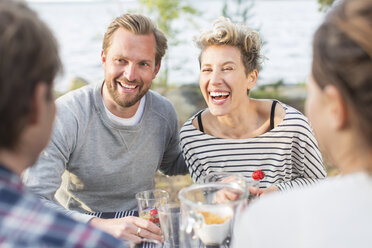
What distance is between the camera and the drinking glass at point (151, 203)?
1.54 meters

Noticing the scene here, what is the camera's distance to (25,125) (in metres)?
0.84

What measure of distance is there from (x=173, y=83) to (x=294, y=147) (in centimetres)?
510

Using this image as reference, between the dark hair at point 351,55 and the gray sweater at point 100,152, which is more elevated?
the dark hair at point 351,55

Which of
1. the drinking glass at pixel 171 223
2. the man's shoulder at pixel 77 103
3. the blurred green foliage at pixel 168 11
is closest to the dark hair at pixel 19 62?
the drinking glass at pixel 171 223

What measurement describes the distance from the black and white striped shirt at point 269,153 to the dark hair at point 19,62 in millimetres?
1534

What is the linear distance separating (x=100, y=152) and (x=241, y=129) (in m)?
0.86

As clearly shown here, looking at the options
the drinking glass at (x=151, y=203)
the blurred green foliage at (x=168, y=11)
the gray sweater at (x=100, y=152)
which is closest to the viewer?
the drinking glass at (x=151, y=203)

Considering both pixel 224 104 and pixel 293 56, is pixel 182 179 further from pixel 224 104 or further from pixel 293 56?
pixel 293 56

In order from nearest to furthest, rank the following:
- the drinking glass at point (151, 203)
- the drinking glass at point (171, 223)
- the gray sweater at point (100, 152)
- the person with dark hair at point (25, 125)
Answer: the person with dark hair at point (25, 125), the drinking glass at point (171, 223), the drinking glass at point (151, 203), the gray sweater at point (100, 152)

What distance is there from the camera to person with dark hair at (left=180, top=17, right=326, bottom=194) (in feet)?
7.13

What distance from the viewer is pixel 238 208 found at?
1.19 metres

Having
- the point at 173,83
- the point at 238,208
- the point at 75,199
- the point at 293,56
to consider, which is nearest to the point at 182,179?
the point at 75,199

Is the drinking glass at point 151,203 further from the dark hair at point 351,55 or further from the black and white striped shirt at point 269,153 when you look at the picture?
the dark hair at point 351,55

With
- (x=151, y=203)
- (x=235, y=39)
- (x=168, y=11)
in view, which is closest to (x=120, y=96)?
(x=235, y=39)
